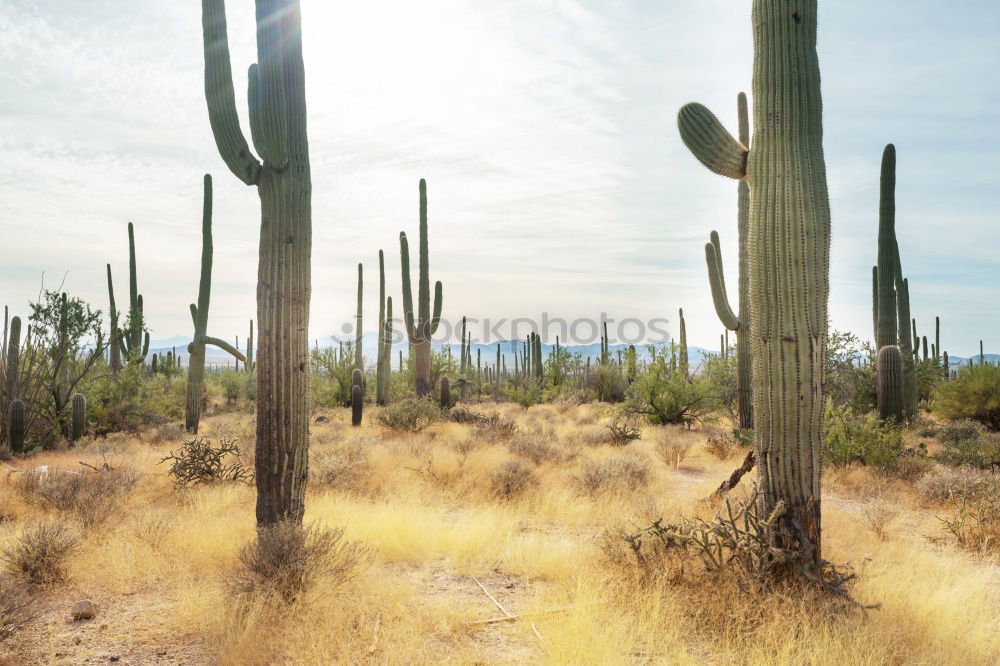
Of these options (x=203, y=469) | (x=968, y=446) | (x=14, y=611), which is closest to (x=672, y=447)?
(x=968, y=446)

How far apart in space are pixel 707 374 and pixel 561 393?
7924mm

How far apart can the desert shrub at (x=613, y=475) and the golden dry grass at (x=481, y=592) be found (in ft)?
0.44

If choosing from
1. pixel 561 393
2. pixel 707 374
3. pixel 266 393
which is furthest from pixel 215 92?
pixel 561 393

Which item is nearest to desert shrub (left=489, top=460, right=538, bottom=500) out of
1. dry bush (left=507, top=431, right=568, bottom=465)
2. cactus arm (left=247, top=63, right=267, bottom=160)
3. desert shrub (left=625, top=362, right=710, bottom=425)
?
dry bush (left=507, top=431, right=568, bottom=465)

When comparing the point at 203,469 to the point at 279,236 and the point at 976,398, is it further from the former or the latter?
the point at 976,398

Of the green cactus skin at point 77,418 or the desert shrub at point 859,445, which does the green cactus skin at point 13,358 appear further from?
the desert shrub at point 859,445

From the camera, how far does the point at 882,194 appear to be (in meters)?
13.4

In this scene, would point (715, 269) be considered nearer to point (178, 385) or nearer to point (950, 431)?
point (950, 431)

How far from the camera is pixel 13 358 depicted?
1225 centimetres

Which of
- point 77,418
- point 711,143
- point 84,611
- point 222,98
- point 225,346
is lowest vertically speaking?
point 84,611

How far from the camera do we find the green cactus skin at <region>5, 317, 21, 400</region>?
A: 1210 centimetres

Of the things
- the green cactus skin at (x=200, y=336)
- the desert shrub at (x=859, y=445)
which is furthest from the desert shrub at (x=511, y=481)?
the green cactus skin at (x=200, y=336)

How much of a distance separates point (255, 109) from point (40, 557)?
13.6ft

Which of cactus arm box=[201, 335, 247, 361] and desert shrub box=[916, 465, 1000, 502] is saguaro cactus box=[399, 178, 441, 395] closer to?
cactus arm box=[201, 335, 247, 361]
